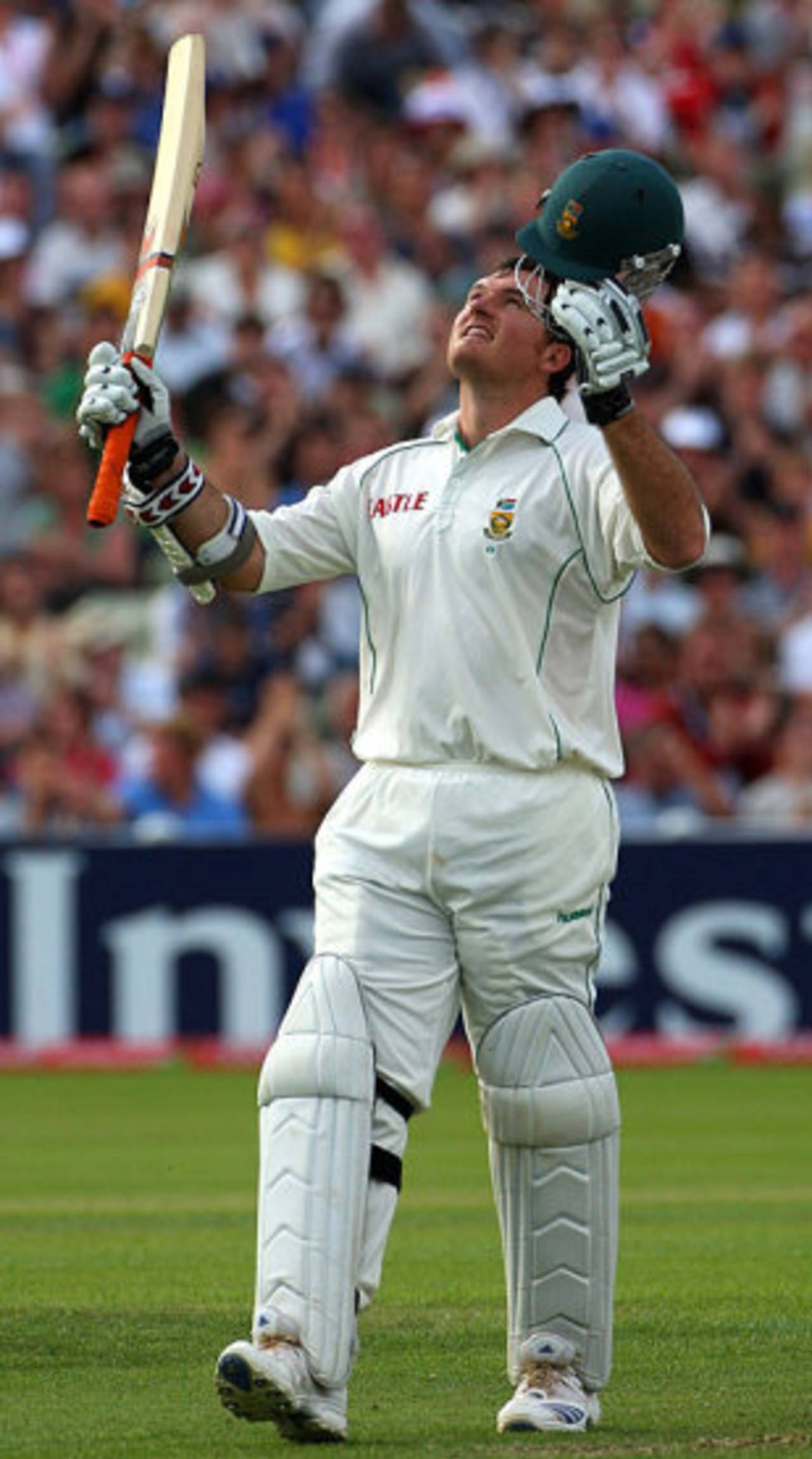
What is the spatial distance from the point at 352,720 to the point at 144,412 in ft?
29.0

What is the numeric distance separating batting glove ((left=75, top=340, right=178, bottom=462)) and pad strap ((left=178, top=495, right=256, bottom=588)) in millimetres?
199

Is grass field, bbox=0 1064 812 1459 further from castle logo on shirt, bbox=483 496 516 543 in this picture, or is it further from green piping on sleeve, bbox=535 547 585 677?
castle logo on shirt, bbox=483 496 516 543

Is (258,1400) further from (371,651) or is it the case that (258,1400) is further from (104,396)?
(104,396)

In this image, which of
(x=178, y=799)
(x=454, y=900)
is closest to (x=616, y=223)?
(x=454, y=900)

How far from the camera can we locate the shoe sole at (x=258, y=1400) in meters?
5.49

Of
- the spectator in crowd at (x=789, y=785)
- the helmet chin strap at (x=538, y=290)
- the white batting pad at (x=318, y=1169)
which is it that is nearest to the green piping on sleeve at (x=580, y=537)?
the helmet chin strap at (x=538, y=290)

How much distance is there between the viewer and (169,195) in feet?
21.8

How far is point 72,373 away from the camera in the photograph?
696 inches

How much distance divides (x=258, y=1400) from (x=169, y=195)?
2555 mm

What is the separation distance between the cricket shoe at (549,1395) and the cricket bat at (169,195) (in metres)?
1.91

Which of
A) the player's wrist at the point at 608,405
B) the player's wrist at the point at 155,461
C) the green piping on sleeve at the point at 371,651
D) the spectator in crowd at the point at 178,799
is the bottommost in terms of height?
the spectator in crowd at the point at 178,799

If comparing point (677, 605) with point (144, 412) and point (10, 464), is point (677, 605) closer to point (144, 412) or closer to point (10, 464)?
point (10, 464)

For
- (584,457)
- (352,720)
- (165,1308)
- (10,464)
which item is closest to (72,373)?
(10,464)

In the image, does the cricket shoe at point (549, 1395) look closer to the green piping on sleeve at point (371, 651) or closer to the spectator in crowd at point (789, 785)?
the green piping on sleeve at point (371, 651)
